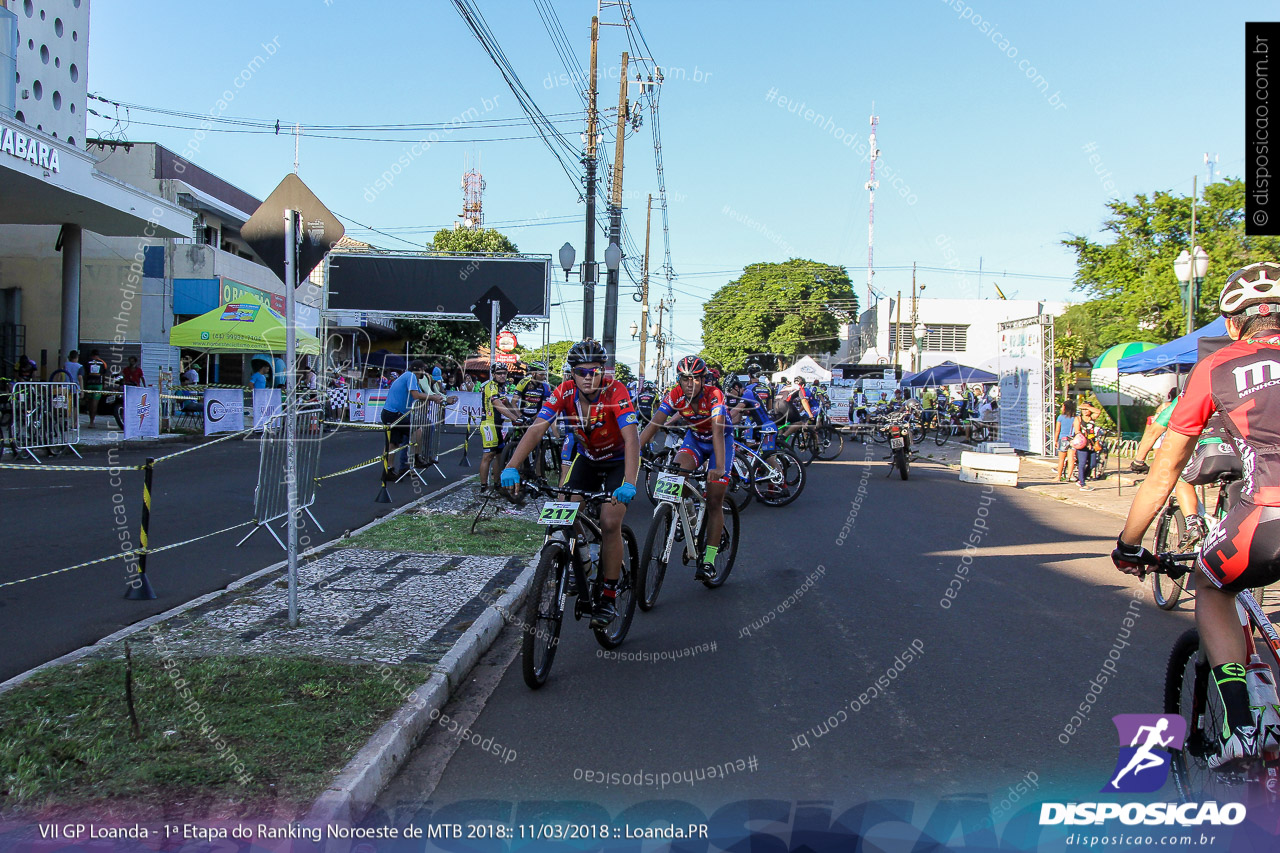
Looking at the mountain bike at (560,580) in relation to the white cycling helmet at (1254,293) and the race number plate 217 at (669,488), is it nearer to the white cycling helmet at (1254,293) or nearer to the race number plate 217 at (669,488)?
the race number plate 217 at (669,488)

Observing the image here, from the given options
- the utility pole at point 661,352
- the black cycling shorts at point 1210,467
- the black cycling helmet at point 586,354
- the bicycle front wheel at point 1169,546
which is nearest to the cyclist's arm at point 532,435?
the black cycling helmet at point 586,354

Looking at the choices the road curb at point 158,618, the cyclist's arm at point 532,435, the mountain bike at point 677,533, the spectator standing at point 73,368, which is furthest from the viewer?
the spectator standing at point 73,368

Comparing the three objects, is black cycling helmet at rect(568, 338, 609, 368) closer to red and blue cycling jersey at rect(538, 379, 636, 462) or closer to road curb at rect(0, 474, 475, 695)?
red and blue cycling jersey at rect(538, 379, 636, 462)

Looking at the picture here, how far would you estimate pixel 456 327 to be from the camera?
4919 centimetres

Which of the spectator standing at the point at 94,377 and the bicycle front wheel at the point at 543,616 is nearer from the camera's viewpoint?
the bicycle front wheel at the point at 543,616

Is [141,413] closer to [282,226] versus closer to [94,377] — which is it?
[94,377]

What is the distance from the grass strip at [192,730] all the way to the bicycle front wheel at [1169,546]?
566cm

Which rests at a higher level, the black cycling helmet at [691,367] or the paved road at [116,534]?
the black cycling helmet at [691,367]

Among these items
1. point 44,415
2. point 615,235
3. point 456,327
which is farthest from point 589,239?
point 456,327

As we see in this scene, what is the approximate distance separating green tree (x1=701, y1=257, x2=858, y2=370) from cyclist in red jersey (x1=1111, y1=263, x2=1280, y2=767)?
6375 centimetres

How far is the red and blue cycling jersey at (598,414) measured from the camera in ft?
18.7

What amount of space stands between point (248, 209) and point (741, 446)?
89.2ft

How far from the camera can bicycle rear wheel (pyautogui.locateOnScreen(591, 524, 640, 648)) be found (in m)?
5.82

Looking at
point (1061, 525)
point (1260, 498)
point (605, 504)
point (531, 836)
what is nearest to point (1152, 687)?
point (1260, 498)
